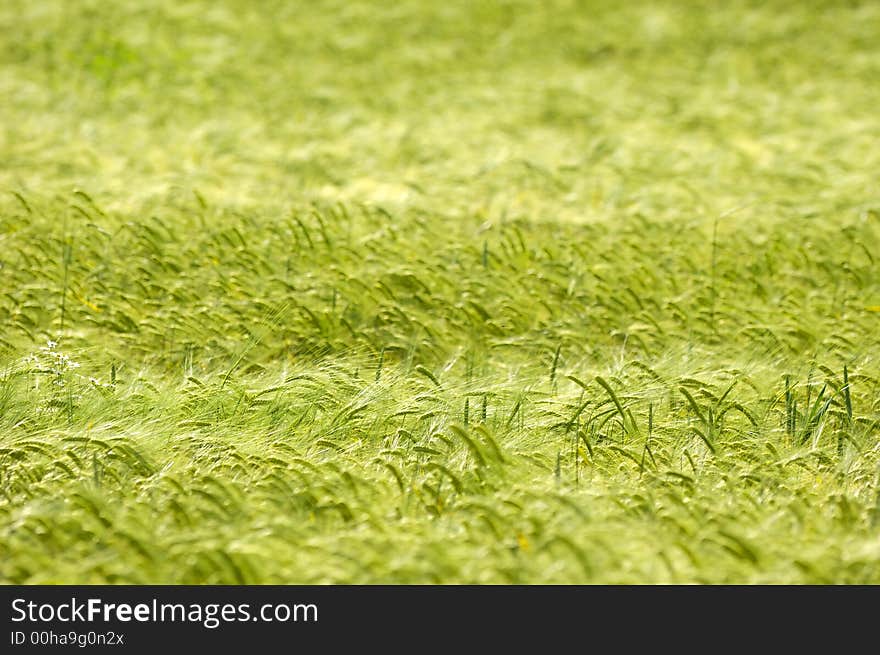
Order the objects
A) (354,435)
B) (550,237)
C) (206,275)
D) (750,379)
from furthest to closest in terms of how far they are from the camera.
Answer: (550,237), (206,275), (750,379), (354,435)

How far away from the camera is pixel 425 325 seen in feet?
14.4

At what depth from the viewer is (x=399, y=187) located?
7039 millimetres

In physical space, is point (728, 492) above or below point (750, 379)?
below

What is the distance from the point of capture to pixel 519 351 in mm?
4422

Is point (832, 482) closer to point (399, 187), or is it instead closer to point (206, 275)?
point (206, 275)

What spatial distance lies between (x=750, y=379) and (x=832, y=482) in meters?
0.65

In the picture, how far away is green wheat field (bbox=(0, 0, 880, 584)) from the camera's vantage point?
2.70m

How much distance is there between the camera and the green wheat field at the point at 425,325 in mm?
2695

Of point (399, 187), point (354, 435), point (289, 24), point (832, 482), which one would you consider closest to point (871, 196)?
point (399, 187)

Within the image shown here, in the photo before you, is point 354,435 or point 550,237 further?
point 550,237
